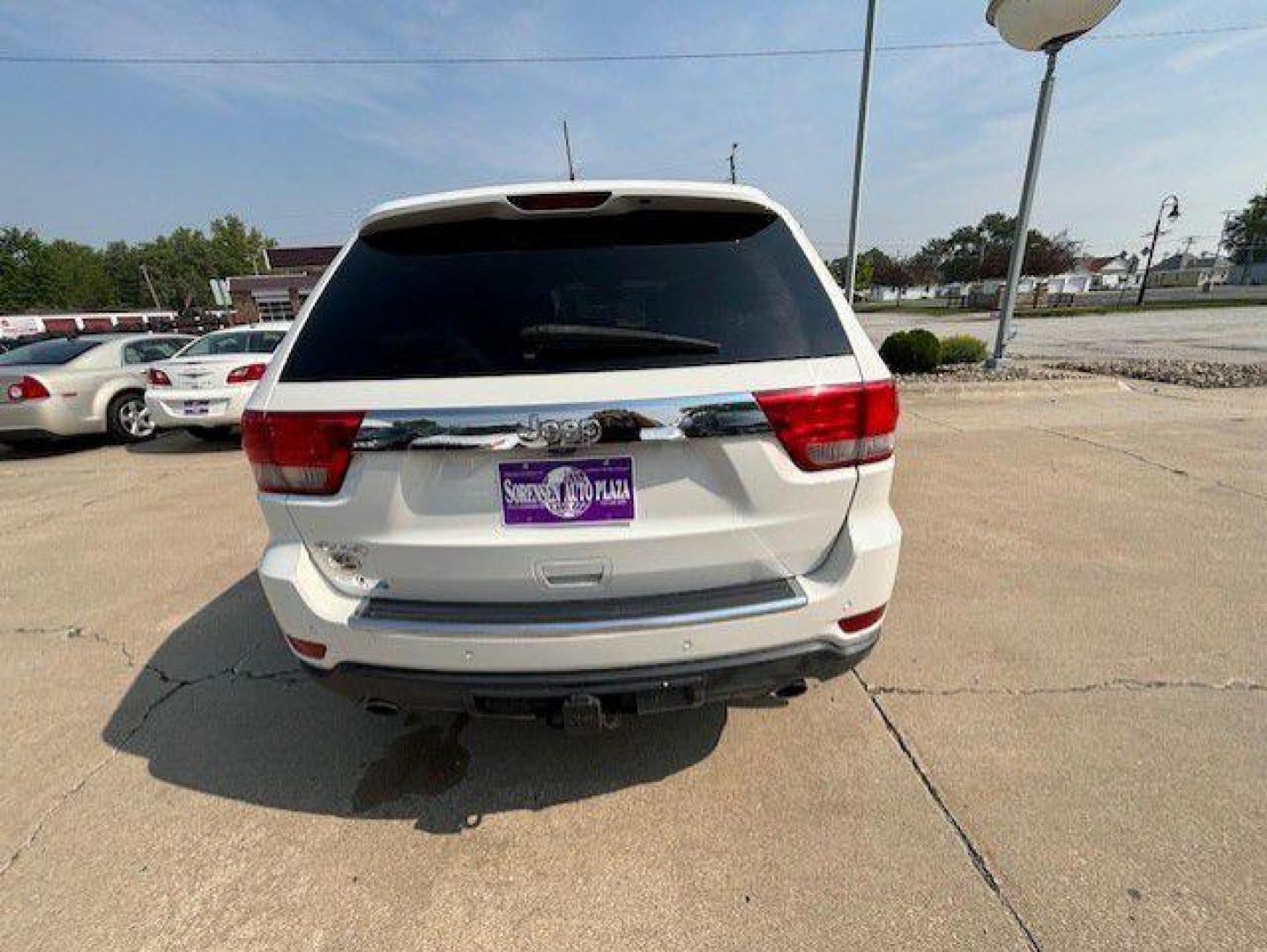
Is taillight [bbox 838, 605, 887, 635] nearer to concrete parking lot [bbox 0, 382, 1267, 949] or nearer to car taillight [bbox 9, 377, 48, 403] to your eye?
concrete parking lot [bbox 0, 382, 1267, 949]

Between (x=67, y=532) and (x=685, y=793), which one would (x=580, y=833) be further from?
(x=67, y=532)

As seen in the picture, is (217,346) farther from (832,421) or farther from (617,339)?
(832,421)

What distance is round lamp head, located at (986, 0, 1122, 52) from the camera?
7824 millimetres

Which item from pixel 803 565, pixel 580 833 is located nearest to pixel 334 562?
pixel 580 833

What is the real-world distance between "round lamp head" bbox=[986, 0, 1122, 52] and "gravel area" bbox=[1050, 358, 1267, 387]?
17.3 ft

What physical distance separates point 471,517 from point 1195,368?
45.3ft

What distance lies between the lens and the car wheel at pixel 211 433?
27.3 ft

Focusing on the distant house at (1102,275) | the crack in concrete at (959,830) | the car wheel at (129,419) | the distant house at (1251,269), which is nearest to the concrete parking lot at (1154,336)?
the crack in concrete at (959,830)

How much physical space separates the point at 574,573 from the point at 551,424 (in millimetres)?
423

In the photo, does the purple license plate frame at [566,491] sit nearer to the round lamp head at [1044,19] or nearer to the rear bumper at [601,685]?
the rear bumper at [601,685]

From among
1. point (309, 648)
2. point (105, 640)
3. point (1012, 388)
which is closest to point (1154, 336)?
point (1012, 388)

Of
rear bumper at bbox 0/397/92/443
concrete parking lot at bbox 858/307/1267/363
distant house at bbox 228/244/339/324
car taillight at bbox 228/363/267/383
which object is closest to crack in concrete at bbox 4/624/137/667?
car taillight at bbox 228/363/267/383

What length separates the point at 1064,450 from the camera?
19.7ft

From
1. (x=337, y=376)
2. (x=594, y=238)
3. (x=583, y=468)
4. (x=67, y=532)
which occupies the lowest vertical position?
(x=67, y=532)
